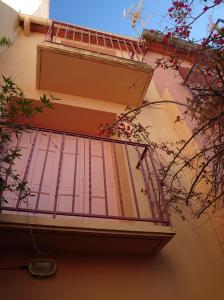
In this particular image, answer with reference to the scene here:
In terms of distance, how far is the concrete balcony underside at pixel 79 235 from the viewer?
2953 millimetres

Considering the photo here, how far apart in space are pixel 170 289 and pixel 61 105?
3.66 metres

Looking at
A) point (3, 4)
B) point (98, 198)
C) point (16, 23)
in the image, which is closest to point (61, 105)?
point (98, 198)

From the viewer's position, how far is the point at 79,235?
3.08 m

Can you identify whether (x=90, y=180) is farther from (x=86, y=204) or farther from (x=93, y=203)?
(x=93, y=203)

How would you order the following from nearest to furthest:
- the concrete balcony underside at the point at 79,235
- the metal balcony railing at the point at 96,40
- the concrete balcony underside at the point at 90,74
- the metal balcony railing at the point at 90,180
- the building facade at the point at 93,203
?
Answer: the concrete balcony underside at the point at 79,235 → the building facade at the point at 93,203 → the metal balcony railing at the point at 90,180 → the concrete balcony underside at the point at 90,74 → the metal balcony railing at the point at 96,40

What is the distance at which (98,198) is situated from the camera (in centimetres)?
458

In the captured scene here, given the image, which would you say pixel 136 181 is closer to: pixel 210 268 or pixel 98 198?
pixel 98 198

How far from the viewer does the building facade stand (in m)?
3.10

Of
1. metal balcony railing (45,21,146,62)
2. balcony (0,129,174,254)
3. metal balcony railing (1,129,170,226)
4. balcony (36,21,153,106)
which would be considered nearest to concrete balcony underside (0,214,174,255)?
balcony (0,129,174,254)

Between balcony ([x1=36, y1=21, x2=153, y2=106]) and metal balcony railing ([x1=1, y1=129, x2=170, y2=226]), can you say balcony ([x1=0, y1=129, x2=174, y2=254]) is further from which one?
balcony ([x1=36, y1=21, x2=153, y2=106])

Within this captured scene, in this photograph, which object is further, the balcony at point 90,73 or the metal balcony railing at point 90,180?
the balcony at point 90,73

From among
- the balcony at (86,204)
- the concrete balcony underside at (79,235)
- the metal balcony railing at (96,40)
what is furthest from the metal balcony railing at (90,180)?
the metal balcony railing at (96,40)

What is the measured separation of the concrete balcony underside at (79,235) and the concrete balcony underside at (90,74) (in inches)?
123

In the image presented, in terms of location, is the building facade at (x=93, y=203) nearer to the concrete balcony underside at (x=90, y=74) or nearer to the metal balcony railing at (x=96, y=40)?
the concrete balcony underside at (x=90, y=74)
